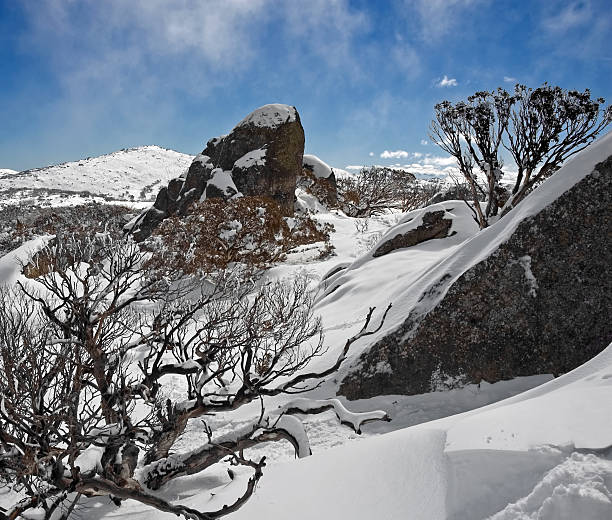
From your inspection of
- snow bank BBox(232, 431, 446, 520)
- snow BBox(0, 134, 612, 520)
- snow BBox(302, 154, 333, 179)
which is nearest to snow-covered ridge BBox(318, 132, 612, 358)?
snow BBox(0, 134, 612, 520)

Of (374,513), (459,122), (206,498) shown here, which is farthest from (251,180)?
(374,513)

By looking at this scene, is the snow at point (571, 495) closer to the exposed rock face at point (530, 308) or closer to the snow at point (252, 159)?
the exposed rock face at point (530, 308)

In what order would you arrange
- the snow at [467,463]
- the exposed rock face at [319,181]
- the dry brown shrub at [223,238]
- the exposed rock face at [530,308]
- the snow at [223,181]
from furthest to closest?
the exposed rock face at [319,181], the snow at [223,181], the dry brown shrub at [223,238], the exposed rock face at [530,308], the snow at [467,463]

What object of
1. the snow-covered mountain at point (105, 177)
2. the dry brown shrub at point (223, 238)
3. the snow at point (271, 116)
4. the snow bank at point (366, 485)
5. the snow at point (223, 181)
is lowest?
the snow bank at point (366, 485)

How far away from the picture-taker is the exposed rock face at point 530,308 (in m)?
5.20

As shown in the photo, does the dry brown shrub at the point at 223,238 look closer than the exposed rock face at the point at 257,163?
Yes

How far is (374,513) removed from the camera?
2211 millimetres

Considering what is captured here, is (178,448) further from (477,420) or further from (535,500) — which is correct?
(535,500)

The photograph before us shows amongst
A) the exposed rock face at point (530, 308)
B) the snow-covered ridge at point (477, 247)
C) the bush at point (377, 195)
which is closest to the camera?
the exposed rock face at point (530, 308)

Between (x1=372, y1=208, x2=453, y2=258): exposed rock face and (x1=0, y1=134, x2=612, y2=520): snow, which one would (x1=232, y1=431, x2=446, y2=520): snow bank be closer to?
(x1=0, y1=134, x2=612, y2=520): snow

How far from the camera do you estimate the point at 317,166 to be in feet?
103

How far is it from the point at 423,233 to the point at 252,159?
1254 centimetres

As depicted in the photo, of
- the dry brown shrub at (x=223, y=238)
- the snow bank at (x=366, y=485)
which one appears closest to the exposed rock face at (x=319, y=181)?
the dry brown shrub at (x=223, y=238)

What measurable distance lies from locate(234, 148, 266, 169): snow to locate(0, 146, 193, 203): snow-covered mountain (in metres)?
82.0
